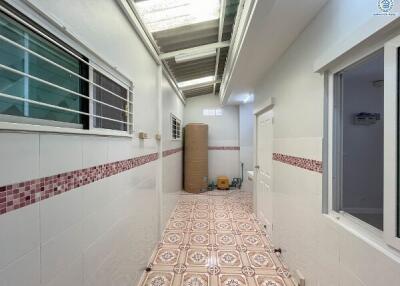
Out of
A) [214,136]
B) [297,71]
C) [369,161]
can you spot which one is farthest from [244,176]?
[297,71]

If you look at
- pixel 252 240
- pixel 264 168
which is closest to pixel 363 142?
pixel 264 168

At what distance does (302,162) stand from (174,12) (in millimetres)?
1648

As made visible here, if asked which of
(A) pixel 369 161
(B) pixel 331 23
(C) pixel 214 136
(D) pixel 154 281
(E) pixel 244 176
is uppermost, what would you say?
(B) pixel 331 23

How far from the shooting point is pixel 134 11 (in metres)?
1.63

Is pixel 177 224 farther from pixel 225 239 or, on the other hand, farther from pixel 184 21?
pixel 184 21

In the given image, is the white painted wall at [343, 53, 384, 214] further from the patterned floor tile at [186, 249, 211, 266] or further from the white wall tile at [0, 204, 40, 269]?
the white wall tile at [0, 204, 40, 269]

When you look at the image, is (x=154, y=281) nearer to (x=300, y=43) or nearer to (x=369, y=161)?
(x=300, y=43)

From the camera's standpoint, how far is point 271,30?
175cm

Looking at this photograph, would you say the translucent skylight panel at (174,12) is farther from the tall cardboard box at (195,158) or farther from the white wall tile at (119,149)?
the tall cardboard box at (195,158)

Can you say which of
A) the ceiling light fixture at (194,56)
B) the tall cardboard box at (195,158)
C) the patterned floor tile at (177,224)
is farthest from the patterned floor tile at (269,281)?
the tall cardboard box at (195,158)

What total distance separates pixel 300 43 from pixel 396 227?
1.49 meters

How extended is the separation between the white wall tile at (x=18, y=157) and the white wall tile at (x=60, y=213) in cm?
14

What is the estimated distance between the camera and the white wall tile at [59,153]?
0.80 metres

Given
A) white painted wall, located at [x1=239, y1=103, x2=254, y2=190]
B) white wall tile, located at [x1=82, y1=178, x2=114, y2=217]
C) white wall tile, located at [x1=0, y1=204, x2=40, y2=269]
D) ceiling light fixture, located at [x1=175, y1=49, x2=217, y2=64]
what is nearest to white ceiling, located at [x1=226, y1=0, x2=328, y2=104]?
ceiling light fixture, located at [x1=175, y1=49, x2=217, y2=64]
